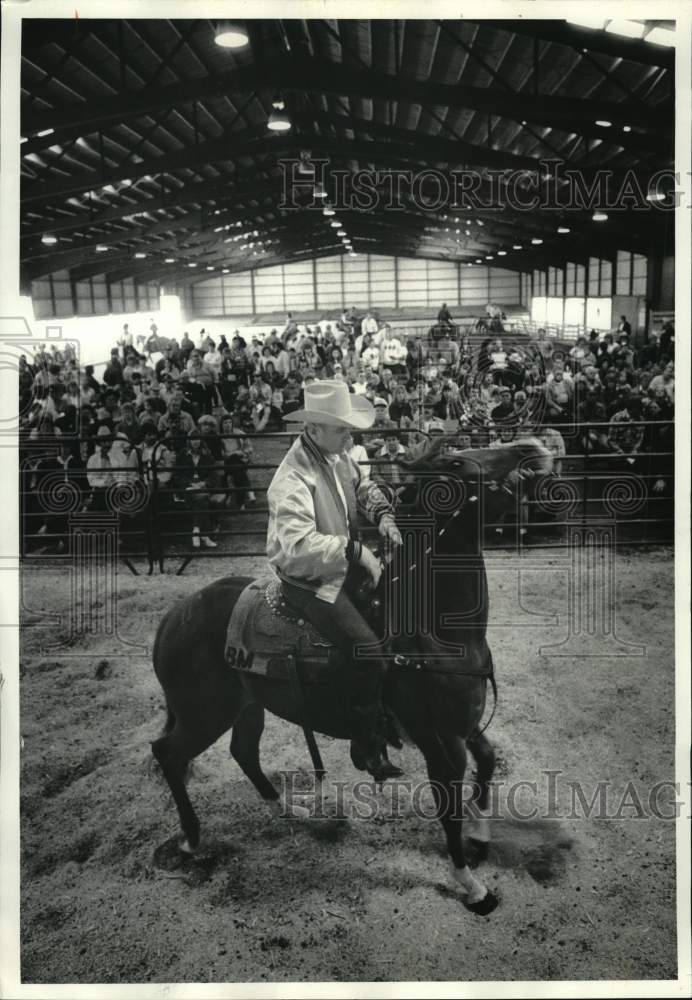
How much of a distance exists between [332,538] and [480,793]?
1.35m

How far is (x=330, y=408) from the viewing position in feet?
9.80

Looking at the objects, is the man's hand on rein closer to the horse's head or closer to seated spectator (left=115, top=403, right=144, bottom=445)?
the horse's head

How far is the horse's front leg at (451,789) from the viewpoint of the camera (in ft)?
10.0

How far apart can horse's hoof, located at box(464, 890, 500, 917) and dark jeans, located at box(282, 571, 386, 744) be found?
31.1 inches

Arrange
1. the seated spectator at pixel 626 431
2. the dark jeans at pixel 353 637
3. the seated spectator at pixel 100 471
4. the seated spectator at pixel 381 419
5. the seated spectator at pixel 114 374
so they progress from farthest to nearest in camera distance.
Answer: the seated spectator at pixel 114 374
the seated spectator at pixel 626 431
the seated spectator at pixel 381 419
the seated spectator at pixel 100 471
the dark jeans at pixel 353 637

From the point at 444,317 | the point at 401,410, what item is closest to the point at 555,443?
the point at 401,410

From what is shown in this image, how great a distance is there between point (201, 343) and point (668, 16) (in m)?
3.78

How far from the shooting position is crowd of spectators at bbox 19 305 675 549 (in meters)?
5.21

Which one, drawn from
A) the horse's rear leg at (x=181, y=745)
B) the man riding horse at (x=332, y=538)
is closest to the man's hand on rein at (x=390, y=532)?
the man riding horse at (x=332, y=538)

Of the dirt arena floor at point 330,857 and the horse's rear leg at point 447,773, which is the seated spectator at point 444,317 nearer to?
the dirt arena floor at point 330,857

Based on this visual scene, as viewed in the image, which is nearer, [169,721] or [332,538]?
[332,538]

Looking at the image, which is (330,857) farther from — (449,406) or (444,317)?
(444,317)

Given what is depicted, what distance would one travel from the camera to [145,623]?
14.0 feet

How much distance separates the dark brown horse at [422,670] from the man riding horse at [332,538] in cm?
9
